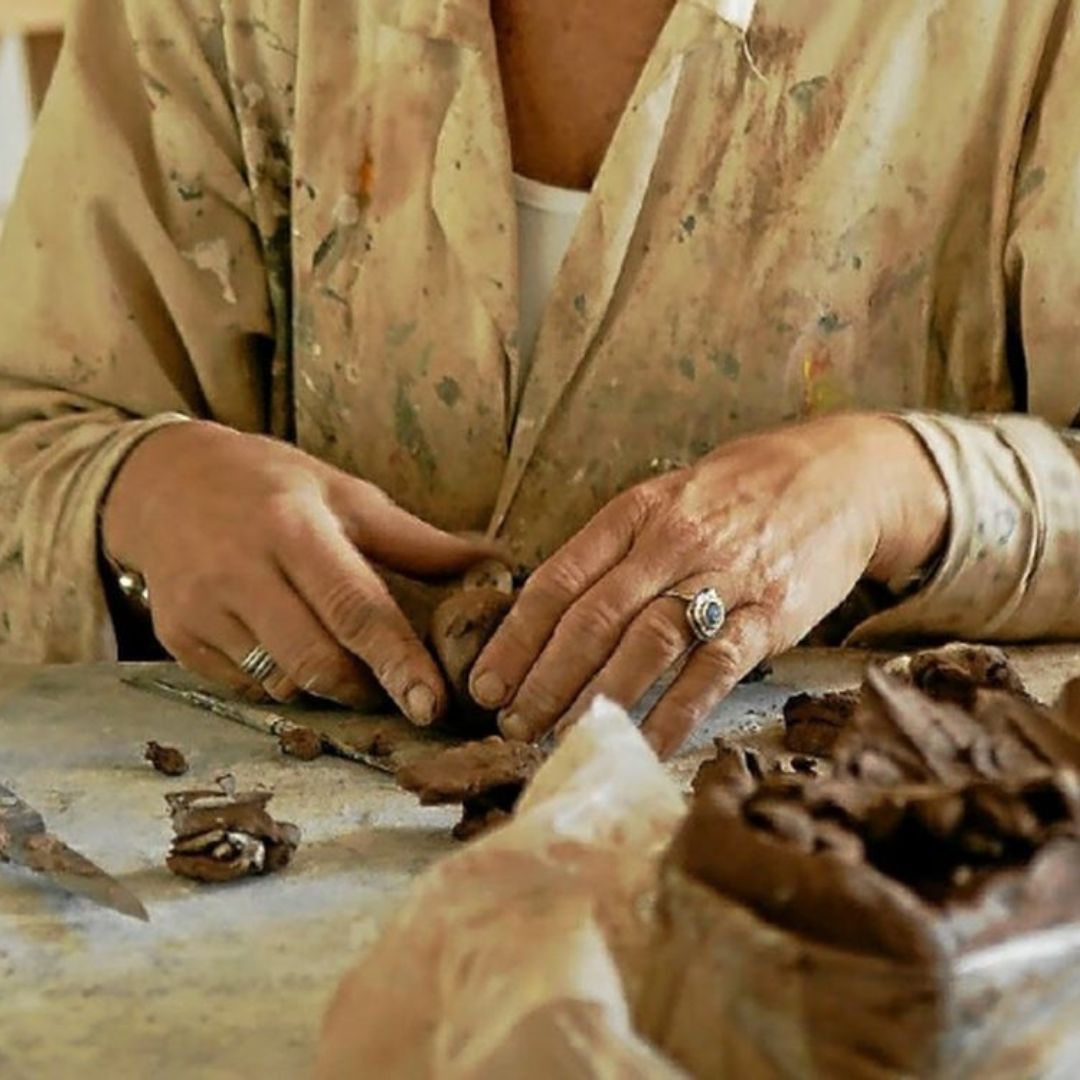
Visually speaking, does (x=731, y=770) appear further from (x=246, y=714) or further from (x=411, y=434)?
(x=411, y=434)

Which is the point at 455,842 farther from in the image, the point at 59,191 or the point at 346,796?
the point at 59,191

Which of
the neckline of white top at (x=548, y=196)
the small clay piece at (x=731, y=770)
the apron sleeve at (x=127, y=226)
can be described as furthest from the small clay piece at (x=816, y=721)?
the apron sleeve at (x=127, y=226)

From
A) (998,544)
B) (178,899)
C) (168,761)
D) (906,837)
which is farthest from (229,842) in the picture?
(998,544)

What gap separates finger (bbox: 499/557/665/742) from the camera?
108 centimetres

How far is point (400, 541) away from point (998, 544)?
0.39 meters

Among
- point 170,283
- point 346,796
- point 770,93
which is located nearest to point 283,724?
point 346,796

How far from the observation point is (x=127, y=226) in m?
1.47

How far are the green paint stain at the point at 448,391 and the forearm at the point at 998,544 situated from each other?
358 mm

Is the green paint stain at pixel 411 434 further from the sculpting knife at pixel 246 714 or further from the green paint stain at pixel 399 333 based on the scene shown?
the sculpting knife at pixel 246 714

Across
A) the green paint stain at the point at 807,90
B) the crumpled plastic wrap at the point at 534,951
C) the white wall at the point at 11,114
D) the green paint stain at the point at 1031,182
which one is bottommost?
the white wall at the point at 11,114

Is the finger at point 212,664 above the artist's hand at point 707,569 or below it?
below

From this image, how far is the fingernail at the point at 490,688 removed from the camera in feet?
3.56

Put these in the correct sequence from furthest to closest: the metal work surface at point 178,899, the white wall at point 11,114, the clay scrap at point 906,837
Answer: the white wall at point 11,114
the metal work surface at point 178,899
the clay scrap at point 906,837

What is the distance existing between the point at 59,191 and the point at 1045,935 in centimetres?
112
